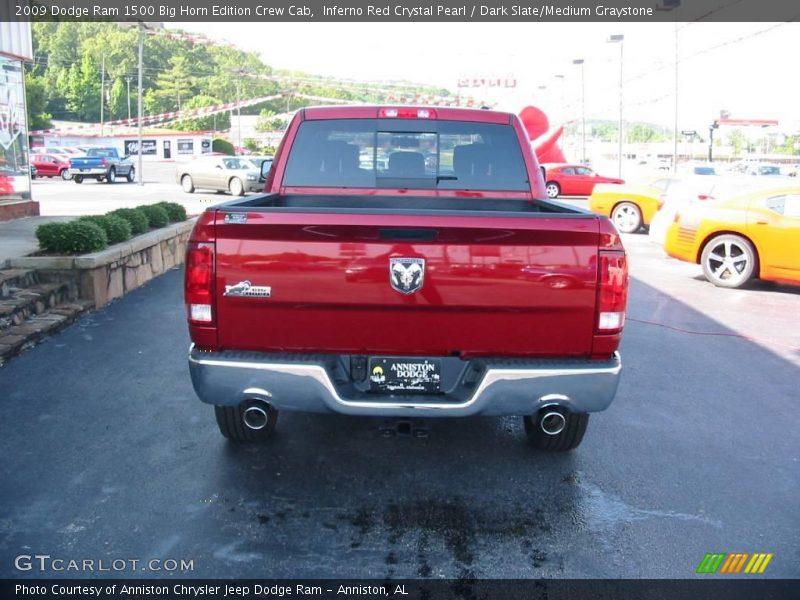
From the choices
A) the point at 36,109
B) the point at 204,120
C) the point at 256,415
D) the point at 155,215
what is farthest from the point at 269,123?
the point at 256,415

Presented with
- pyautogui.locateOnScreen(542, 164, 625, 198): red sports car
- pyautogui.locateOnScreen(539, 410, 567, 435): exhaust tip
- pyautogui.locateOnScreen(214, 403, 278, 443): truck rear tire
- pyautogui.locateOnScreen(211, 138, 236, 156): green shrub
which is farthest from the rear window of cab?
pyautogui.locateOnScreen(211, 138, 236, 156): green shrub

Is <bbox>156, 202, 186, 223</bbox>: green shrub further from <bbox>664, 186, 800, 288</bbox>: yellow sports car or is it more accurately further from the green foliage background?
the green foliage background

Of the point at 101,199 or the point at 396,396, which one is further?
the point at 101,199

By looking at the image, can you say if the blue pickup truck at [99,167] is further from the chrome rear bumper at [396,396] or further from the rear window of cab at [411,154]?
the chrome rear bumper at [396,396]

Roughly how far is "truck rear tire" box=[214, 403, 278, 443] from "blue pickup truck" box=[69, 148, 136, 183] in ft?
114

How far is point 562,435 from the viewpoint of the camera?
14.3 ft

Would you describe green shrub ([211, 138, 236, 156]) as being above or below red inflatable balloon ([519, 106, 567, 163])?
above

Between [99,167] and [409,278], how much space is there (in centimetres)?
3598

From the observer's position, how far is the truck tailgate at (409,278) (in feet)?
11.3

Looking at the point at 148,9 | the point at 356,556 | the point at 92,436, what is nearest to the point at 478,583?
the point at 356,556

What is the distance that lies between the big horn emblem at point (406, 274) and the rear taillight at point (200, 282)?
2.78 feet

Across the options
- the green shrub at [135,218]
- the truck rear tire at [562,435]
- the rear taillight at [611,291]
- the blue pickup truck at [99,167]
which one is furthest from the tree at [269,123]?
the rear taillight at [611,291]

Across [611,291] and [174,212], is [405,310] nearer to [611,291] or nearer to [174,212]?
[611,291]

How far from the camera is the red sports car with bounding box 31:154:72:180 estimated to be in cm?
3875
